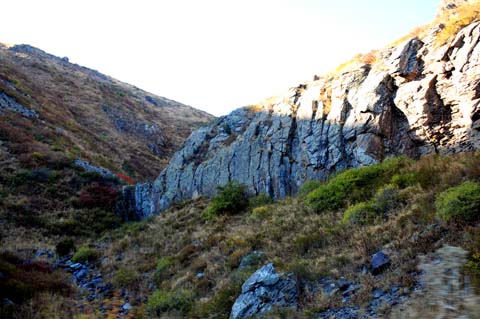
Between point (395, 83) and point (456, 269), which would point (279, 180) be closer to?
point (395, 83)

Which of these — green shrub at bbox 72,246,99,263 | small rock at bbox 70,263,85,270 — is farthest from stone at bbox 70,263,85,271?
green shrub at bbox 72,246,99,263

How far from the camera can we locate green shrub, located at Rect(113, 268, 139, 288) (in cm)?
1395

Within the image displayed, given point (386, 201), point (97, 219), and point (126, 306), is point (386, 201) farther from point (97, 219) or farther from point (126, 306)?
point (97, 219)

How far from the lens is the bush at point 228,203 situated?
19281mm

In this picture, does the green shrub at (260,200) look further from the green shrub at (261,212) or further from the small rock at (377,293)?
the small rock at (377,293)

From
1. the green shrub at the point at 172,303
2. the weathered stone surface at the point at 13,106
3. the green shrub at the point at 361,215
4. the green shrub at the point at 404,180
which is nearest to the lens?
the green shrub at the point at 172,303

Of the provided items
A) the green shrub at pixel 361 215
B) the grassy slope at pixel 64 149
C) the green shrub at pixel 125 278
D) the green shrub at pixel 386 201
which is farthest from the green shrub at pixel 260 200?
the grassy slope at pixel 64 149

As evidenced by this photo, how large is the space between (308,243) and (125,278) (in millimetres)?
7361

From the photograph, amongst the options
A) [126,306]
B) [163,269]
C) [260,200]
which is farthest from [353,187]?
[126,306]

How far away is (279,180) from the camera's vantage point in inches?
811

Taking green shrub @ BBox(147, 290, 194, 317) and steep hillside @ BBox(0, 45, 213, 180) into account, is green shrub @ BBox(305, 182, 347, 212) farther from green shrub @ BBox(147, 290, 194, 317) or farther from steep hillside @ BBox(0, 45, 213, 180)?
steep hillside @ BBox(0, 45, 213, 180)

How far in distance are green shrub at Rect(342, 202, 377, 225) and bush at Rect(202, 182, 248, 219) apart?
27.2ft

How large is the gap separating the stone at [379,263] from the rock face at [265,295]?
5.76ft

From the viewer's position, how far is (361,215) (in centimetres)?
1132
